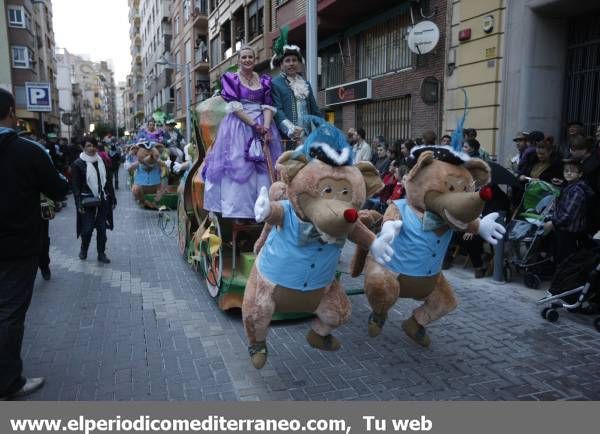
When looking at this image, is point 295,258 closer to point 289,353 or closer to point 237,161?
point 289,353

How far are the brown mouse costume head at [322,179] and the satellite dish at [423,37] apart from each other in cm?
780

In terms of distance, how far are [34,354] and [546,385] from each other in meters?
4.19

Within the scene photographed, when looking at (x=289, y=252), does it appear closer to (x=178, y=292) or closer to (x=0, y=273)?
(x=0, y=273)

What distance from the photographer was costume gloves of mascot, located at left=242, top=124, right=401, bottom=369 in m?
3.11

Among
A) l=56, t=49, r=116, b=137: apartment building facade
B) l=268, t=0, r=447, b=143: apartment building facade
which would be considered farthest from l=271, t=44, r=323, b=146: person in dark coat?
l=56, t=49, r=116, b=137: apartment building facade

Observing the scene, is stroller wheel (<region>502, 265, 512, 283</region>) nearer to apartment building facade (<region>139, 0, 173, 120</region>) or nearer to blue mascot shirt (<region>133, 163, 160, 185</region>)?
blue mascot shirt (<region>133, 163, 160, 185</region>)

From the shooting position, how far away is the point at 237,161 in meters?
4.79

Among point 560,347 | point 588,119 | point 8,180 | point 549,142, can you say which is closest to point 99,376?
point 8,180

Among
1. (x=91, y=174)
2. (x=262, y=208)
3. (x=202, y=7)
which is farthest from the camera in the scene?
(x=202, y=7)

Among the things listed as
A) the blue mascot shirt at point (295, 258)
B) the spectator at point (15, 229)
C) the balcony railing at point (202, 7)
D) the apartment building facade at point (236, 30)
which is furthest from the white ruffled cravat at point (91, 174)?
the balcony railing at point (202, 7)

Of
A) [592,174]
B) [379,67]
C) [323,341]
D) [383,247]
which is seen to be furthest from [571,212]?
[379,67]

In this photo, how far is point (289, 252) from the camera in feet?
10.7

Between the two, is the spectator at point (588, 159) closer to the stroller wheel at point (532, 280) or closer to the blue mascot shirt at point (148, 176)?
the stroller wheel at point (532, 280)

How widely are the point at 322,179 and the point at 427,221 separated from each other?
3.23 ft
